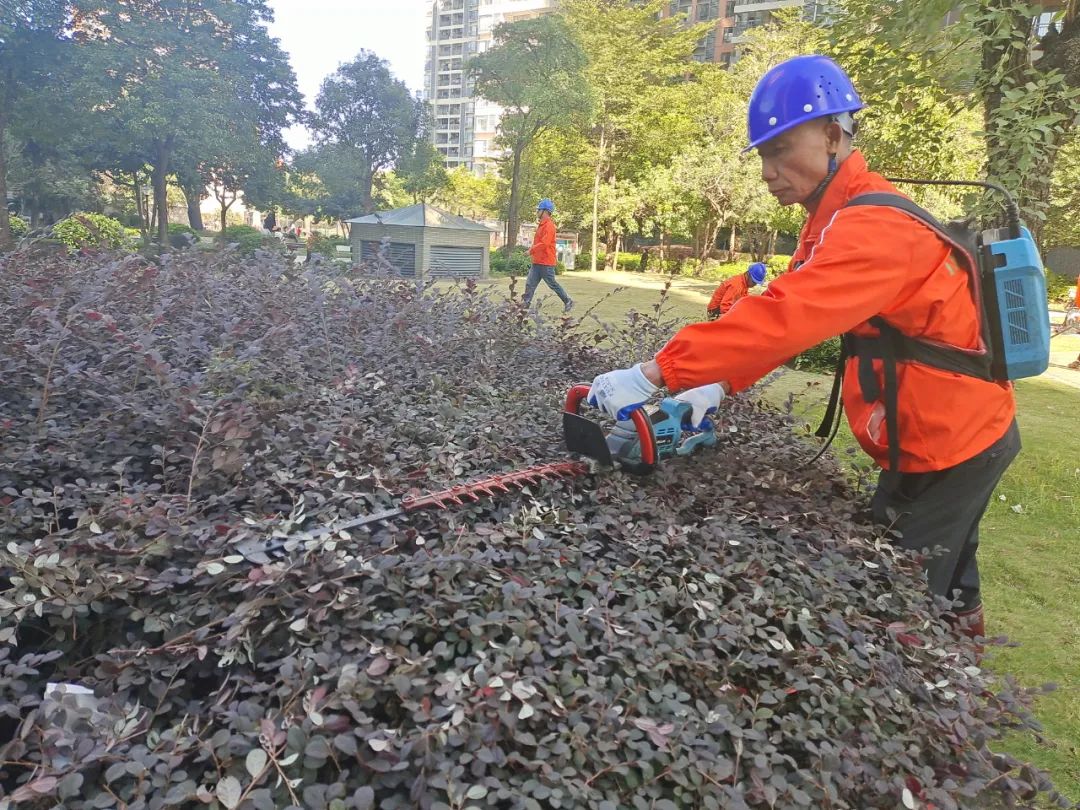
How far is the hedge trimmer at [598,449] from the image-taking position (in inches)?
65.6

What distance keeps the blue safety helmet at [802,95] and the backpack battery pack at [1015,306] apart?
53cm

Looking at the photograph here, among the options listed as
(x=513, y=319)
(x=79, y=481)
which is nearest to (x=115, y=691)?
(x=79, y=481)

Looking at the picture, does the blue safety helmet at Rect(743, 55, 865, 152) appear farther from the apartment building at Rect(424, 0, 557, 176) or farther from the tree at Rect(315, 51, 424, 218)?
the apartment building at Rect(424, 0, 557, 176)

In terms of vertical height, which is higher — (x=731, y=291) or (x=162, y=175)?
(x=162, y=175)

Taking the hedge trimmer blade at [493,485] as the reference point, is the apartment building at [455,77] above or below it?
above

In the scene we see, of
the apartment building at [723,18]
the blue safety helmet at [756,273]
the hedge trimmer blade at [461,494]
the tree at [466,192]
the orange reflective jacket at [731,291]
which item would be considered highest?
the apartment building at [723,18]

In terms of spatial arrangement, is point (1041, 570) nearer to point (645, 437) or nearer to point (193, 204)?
point (645, 437)

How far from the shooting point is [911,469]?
6.66 ft

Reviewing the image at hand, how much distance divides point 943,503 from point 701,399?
0.72 metres

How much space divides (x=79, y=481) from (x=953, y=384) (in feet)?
6.92

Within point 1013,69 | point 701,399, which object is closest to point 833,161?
point 701,399

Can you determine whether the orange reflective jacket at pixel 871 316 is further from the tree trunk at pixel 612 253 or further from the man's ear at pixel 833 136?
the tree trunk at pixel 612 253

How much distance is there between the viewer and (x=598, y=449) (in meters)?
2.00

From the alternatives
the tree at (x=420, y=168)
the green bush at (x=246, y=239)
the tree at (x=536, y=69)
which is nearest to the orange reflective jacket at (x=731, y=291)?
the green bush at (x=246, y=239)
